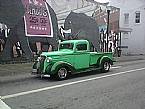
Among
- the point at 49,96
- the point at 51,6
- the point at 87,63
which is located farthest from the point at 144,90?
the point at 51,6

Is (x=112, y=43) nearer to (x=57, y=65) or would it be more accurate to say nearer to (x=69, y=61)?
(x=69, y=61)

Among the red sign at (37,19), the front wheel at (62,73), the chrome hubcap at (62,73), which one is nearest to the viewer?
the front wheel at (62,73)

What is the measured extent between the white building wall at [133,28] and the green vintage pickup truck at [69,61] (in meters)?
24.3

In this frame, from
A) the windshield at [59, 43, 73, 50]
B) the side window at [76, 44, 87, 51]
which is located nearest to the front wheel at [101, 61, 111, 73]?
the side window at [76, 44, 87, 51]

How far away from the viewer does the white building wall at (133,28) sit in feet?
130

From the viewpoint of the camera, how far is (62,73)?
13727 mm

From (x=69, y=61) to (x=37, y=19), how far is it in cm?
866

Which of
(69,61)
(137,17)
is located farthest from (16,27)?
(137,17)

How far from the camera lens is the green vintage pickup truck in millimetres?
13508

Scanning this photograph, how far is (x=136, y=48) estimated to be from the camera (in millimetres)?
40156

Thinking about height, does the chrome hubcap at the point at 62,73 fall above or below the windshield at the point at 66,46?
below

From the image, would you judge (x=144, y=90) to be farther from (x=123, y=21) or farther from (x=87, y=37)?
(x=123, y=21)

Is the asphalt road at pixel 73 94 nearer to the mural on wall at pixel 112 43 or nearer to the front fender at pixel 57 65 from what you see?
the front fender at pixel 57 65

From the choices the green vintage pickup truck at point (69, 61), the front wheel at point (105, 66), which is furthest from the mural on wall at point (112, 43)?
the green vintage pickup truck at point (69, 61)
